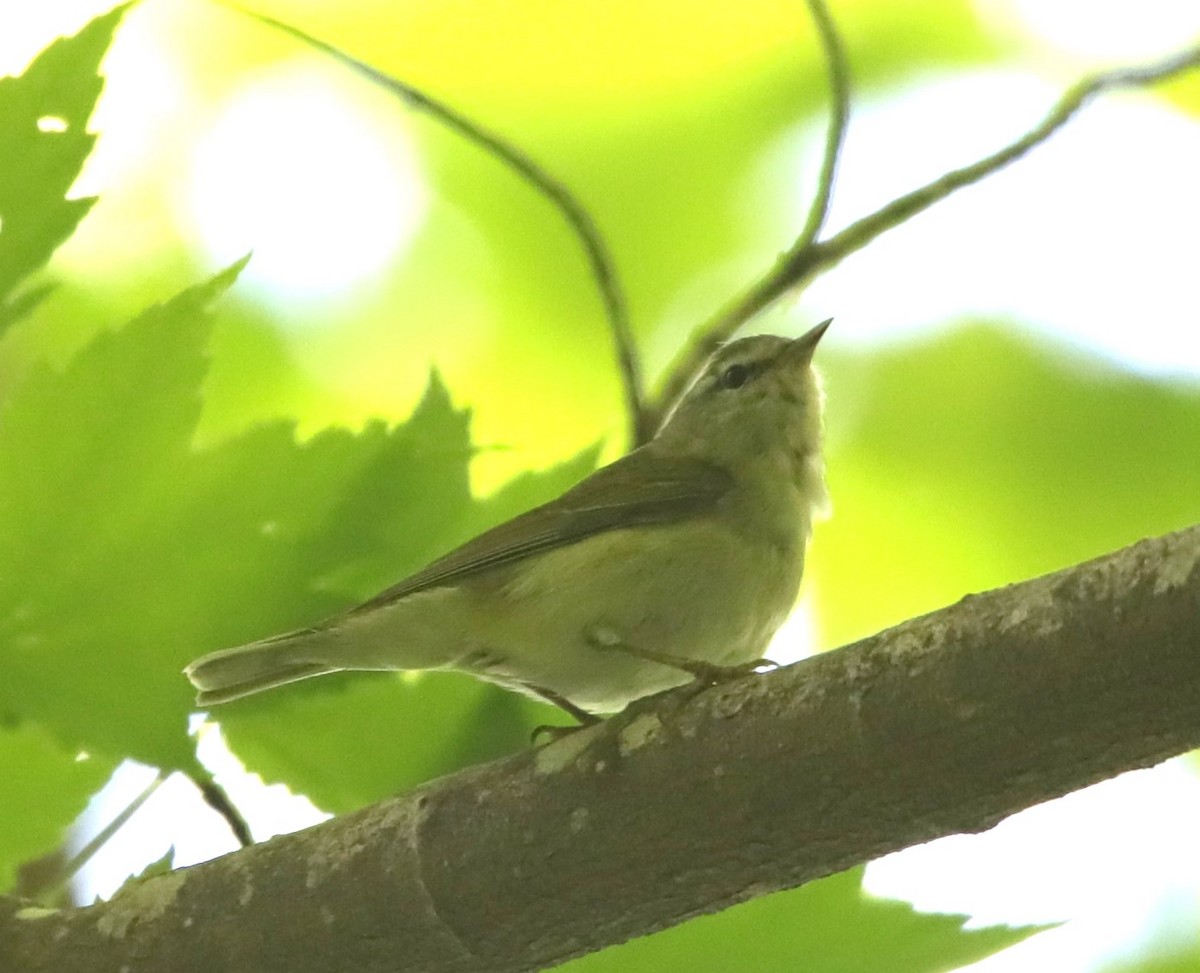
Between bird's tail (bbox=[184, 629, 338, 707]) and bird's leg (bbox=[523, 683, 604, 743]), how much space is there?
394 mm

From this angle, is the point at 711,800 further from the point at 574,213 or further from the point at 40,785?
the point at 574,213

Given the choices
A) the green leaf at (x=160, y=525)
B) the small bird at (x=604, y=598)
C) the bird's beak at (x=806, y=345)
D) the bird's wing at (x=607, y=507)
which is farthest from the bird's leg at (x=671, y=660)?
the bird's beak at (x=806, y=345)

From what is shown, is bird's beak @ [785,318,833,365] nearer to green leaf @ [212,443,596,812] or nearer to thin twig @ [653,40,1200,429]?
thin twig @ [653,40,1200,429]

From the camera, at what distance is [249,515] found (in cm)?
194

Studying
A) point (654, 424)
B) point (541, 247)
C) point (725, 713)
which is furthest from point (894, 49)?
point (725, 713)

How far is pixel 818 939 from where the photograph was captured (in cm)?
192

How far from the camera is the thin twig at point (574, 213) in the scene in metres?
2.57

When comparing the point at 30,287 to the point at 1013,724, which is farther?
the point at 30,287

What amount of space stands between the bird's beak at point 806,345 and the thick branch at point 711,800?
77.7 inches

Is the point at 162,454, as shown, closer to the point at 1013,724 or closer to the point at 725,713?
the point at 725,713

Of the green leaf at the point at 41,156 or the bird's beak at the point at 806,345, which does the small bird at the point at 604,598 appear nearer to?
the bird's beak at the point at 806,345

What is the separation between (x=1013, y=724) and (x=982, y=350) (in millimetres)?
1954

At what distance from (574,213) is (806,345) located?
136 centimetres

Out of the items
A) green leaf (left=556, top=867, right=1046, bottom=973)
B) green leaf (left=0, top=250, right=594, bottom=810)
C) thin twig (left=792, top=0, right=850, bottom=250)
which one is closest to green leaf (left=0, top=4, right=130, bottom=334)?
green leaf (left=0, top=250, right=594, bottom=810)
